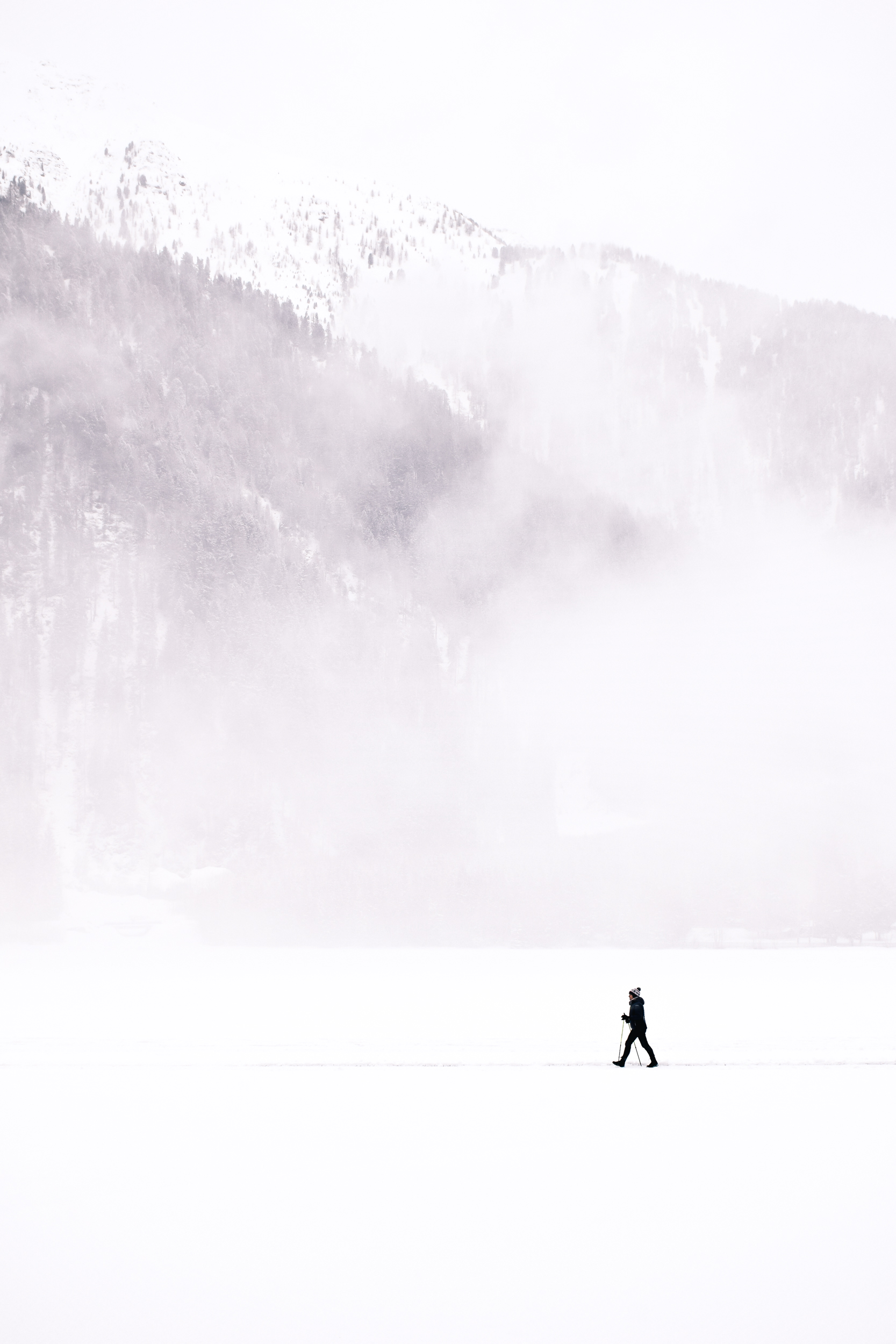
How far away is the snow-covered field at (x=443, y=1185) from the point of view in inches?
310

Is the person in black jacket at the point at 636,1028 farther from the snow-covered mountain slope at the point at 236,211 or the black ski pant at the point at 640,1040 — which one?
the snow-covered mountain slope at the point at 236,211

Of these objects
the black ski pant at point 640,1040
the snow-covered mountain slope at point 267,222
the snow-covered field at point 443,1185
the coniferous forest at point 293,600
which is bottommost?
the snow-covered field at point 443,1185

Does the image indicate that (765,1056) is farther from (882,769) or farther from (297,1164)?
(882,769)

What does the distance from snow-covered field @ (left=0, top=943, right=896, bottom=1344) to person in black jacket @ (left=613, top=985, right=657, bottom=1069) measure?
1.50 feet

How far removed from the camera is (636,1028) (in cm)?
1527

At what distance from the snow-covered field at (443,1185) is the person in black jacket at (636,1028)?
1.50ft

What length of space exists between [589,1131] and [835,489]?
358ft

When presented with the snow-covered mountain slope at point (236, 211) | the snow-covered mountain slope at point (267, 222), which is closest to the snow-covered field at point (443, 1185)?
the snow-covered mountain slope at point (267, 222)

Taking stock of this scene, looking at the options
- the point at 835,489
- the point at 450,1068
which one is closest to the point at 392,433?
the point at 835,489

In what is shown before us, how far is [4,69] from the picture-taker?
13188cm

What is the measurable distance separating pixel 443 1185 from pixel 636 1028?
6.13 meters

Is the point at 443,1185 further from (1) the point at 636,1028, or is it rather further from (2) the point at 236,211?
(2) the point at 236,211

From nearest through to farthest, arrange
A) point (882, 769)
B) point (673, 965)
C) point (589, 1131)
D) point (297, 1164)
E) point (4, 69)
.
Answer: point (297, 1164)
point (589, 1131)
point (673, 965)
point (882, 769)
point (4, 69)

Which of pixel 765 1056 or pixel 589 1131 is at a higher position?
pixel 765 1056
